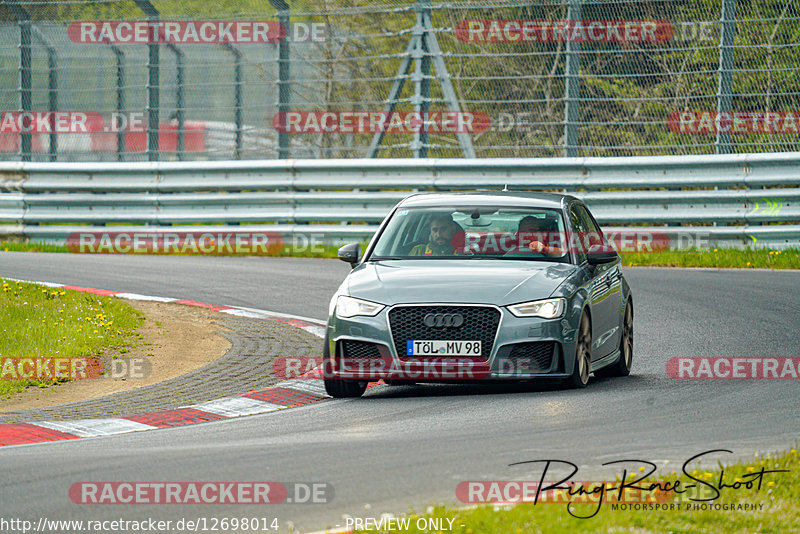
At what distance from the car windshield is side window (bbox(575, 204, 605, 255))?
2.26 ft

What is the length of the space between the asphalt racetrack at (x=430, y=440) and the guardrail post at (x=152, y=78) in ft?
35.0

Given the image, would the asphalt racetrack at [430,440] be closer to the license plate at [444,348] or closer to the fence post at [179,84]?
the license plate at [444,348]

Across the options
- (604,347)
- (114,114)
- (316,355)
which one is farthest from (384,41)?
(604,347)

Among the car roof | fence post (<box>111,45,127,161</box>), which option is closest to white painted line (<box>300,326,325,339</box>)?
the car roof

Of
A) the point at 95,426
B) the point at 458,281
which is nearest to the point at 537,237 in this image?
the point at 458,281

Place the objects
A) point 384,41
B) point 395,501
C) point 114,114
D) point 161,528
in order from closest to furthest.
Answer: point 161,528 < point 395,501 < point 384,41 < point 114,114

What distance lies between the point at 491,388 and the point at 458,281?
0.99 m

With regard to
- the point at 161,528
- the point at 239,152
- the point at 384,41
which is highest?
the point at 384,41

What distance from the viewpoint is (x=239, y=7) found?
1980 cm

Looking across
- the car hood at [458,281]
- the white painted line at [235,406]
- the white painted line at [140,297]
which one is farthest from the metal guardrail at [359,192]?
the white painted line at [235,406]

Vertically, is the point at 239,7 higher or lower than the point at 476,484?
higher

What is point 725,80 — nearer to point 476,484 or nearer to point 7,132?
point 7,132

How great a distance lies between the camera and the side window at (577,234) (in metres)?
10.3

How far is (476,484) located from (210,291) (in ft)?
31.4
